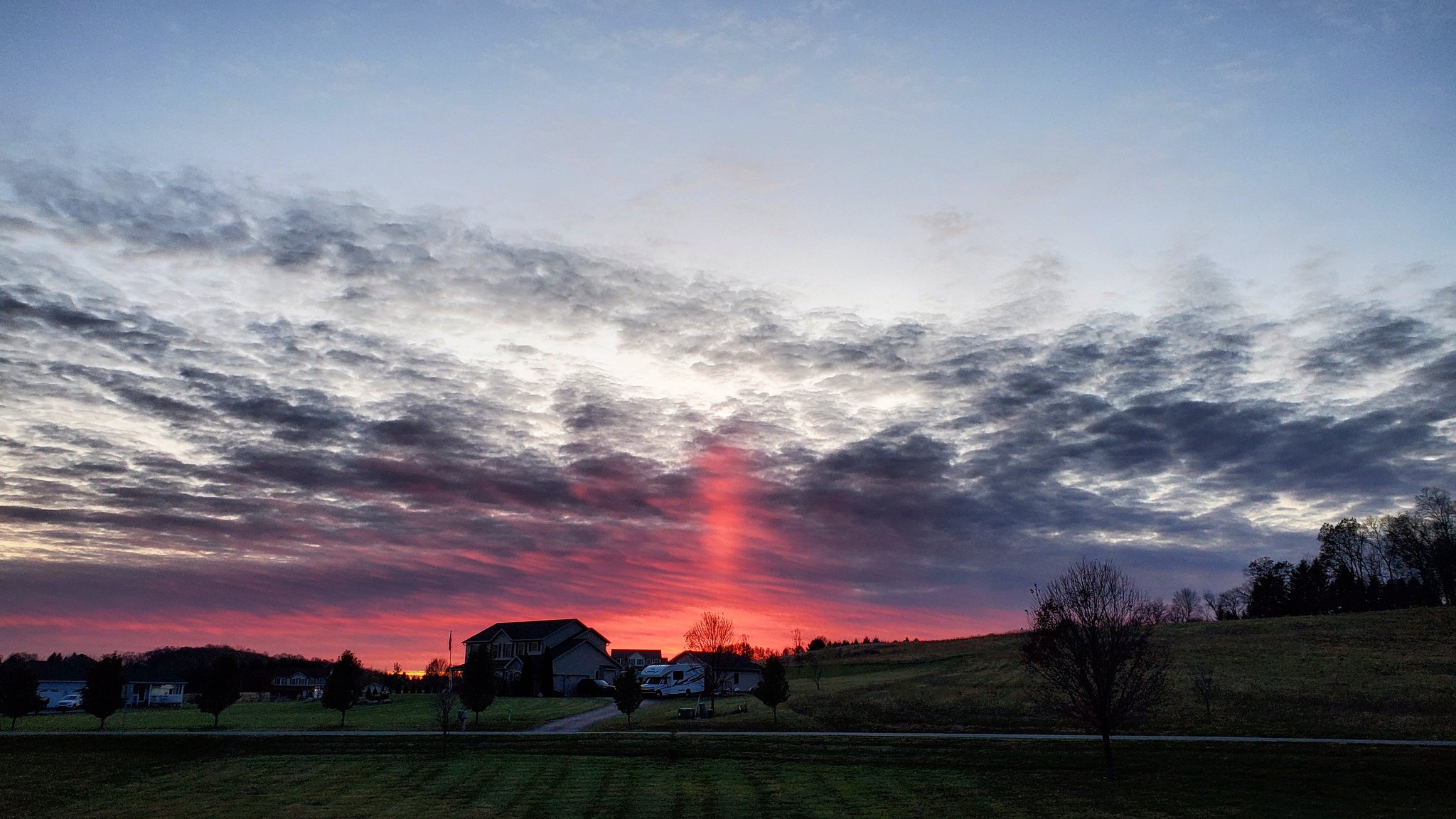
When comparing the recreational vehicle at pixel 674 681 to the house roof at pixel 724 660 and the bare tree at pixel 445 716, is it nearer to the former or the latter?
the house roof at pixel 724 660

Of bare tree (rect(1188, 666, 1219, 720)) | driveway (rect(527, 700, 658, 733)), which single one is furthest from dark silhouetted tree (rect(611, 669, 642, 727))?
bare tree (rect(1188, 666, 1219, 720))

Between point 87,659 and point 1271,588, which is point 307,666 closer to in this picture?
point 87,659

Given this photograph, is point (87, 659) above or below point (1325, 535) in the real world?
below

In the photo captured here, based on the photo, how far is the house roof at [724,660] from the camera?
3265 inches

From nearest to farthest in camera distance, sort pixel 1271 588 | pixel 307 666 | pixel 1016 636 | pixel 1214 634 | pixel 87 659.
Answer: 1. pixel 1214 634
2. pixel 1016 636
3. pixel 307 666
4. pixel 1271 588
5. pixel 87 659

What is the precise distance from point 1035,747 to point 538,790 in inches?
928

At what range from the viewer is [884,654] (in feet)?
403

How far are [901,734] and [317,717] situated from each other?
5000cm

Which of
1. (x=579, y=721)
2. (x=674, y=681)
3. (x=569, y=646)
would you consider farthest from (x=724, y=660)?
(x=579, y=721)

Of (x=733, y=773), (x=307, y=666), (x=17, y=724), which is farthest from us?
(x=307, y=666)

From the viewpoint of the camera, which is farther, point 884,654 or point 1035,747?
point 884,654

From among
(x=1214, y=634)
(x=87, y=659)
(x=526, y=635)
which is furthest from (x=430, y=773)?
(x=87, y=659)

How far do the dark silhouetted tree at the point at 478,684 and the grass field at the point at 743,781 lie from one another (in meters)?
13.5

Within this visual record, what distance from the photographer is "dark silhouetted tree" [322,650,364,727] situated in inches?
2719
